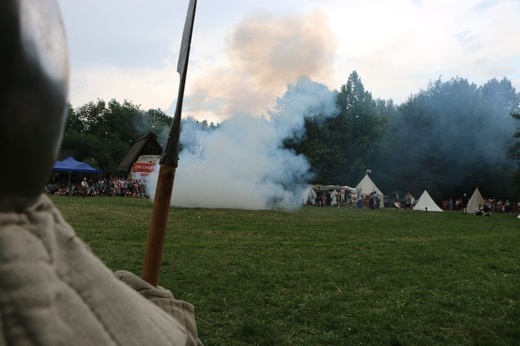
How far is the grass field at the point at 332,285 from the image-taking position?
15.1 ft

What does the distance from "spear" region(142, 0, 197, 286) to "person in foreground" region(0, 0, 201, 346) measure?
668mm

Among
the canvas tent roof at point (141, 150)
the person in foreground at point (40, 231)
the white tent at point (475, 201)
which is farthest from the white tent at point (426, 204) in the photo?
the person in foreground at point (40, 231)

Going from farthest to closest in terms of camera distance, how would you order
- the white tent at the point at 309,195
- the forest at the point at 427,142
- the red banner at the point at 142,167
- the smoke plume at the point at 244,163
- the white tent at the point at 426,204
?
the forest at the point at 427,142 → the red banner at the point at 142,167 → the white tent at the point at 309,195 → the white tent at the point at 426,204 → the smoke plume at the point at 244,163

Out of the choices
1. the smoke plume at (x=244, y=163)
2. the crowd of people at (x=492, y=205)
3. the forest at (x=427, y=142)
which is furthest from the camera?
the forest at (x=427, y=142)

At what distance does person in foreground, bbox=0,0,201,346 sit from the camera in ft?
1.72

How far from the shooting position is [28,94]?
0.54 m

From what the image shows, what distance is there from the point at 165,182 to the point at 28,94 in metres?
0.79

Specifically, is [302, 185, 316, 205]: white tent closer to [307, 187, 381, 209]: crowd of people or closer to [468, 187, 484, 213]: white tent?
[307, 187, 381, 209]: crowd of people

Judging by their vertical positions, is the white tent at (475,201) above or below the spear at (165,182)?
above

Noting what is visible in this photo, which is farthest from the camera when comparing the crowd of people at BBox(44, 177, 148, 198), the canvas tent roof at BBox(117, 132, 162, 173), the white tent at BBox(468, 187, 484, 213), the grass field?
the canvas tent roof at BBox(117, 132, 162, 173)

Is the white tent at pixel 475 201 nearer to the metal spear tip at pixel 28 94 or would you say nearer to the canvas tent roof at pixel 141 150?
the canvas tent roof at pixel 141 150

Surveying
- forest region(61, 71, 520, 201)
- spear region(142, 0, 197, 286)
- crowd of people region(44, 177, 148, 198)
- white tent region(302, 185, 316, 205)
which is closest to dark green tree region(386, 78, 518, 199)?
forest region(61, 71, 520, 201)

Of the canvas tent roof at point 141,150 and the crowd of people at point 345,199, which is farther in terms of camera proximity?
the canvas tent roof at point 141,150

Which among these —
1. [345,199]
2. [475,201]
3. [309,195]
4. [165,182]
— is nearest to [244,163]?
A: [309,195]
